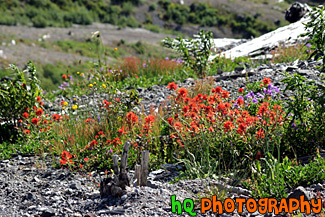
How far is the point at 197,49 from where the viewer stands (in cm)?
730

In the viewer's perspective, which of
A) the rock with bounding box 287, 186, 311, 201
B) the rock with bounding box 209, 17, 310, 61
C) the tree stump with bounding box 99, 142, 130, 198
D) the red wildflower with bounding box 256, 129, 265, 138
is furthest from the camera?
the rock with bounding box 209, 17, 310, 61

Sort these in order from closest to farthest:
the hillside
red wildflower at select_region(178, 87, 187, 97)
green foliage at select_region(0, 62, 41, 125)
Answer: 1. red wildflower at select_region(178, 87, 187, 97)
2. green foliage at select_region(0, 62, 41, 125)
3. the hillside

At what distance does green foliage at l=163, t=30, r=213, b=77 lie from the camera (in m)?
7.14

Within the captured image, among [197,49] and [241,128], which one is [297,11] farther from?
[241,128]

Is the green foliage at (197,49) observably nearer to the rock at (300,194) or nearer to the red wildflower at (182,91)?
the red wildflower at (182,91)

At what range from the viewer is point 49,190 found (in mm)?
3631

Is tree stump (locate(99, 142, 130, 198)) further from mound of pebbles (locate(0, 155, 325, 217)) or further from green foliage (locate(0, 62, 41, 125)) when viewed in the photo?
green foliage (locate(0, 62, 41, 125))

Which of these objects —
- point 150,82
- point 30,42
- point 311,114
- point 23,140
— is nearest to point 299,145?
point 311,114

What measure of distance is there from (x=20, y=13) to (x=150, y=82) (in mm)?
26823

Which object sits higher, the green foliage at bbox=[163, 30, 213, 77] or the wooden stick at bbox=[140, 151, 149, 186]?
the green foliage at bbox=[163, 30, 213, 77]

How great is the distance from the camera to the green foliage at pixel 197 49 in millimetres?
7141

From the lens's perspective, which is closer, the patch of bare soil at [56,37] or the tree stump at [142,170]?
the tree stump at [142,170]

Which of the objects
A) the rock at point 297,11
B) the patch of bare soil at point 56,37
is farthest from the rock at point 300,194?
the patch of bare soil at point 56,37

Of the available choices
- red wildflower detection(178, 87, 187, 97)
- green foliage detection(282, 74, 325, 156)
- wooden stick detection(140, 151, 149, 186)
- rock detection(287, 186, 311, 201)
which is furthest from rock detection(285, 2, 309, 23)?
wooden stick detection(140, 151, 149, 186)
